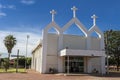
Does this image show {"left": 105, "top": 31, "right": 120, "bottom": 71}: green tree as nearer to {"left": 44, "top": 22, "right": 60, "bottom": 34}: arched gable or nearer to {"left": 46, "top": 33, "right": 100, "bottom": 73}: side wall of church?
{"left": 46, "top": 33, "right": 100, "bottom": 73}: side wall of church

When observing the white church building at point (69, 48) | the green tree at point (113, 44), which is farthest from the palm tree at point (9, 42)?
the green tree at point (113, 44)

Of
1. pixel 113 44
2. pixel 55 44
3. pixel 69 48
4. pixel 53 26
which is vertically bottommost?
pixel 69 48

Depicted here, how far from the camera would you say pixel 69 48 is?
40781mm

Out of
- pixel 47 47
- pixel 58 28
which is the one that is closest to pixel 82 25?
pixel 58 28

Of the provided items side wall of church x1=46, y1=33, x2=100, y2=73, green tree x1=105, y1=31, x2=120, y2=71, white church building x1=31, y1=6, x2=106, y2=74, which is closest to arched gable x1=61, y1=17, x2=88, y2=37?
white church building x1=31, y1=6, x2=106, y2=74

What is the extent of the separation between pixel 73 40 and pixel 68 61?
16.1 ft

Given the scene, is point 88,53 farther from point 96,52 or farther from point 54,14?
point 54,14

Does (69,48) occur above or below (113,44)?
below

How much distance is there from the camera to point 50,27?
133 ft

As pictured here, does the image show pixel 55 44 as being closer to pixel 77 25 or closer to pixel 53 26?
pixel 53 26

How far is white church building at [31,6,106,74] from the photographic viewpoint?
3966cm

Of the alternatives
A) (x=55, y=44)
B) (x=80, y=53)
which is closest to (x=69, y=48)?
(x=55, y=44)

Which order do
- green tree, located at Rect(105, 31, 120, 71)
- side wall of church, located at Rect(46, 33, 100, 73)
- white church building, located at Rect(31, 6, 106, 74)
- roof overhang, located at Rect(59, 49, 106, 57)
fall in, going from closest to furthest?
roof overhang, located at Rect(59, 49, 106, 57) < white church building, located at Rect(31, 6, 106, 74) < side wall of church, located at Rect(46, 33, 100, 73) < green tree, located at Rect(105, 31, 120, 71)

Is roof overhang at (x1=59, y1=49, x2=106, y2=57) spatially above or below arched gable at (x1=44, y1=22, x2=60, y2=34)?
below
